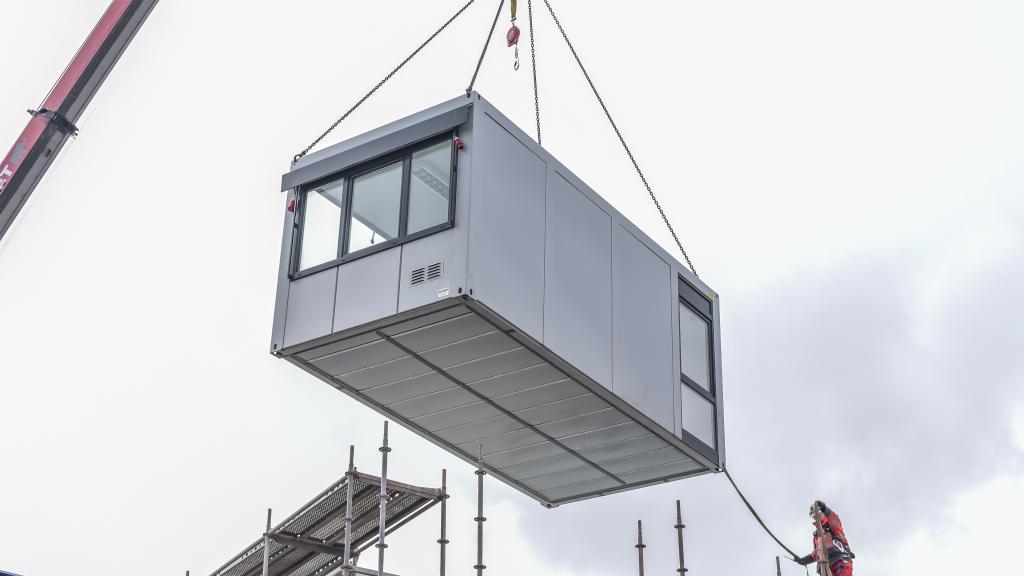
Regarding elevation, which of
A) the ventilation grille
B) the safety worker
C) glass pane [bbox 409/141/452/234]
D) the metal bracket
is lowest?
the safety worker

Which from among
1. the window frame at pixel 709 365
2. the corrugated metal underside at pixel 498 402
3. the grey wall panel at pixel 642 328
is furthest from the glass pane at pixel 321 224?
the window frame at pixel 709 365

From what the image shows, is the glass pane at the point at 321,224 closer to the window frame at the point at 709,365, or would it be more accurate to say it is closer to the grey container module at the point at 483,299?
the grey container module at the point at 483,299

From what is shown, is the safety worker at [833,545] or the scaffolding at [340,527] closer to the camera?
the safety worker at [833,545]

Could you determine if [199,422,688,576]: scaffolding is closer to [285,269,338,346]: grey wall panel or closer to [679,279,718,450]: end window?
[679,279,718,450]: end window

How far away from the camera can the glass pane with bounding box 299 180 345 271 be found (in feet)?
76.5

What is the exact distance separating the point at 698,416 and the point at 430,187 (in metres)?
7.20

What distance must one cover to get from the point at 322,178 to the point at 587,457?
23.3 ft

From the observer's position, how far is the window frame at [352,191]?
72.1 ft

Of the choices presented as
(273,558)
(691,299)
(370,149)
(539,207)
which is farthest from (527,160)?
(273,558)

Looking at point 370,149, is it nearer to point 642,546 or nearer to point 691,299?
point 691,299

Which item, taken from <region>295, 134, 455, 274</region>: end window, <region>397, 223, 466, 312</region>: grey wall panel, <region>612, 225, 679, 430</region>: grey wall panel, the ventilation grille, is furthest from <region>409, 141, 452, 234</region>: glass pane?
<region>612, 225, 679, 430</region>: grey wall panel

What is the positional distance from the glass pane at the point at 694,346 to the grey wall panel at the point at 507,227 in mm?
4721

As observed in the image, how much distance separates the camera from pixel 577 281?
23.7 meters

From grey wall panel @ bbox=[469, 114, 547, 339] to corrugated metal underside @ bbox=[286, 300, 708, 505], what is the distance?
1.21 ft
